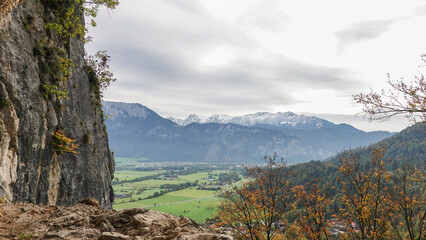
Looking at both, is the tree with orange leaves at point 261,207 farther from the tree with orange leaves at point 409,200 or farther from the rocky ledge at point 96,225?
the rocky ledge at point 96,225

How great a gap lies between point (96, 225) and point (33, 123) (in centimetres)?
1012

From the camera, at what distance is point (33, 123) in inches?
568

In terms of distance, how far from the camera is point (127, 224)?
866cm

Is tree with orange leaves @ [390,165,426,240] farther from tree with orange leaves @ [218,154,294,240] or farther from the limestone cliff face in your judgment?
the limestone cliff face

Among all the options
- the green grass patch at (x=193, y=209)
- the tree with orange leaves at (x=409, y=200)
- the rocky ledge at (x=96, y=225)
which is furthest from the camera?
the green grass patch at (x=193, y=209)

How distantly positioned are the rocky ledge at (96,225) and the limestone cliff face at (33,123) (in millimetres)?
4023

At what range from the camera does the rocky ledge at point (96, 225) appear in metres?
7.34

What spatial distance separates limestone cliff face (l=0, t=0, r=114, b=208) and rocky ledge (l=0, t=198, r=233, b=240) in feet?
13.2

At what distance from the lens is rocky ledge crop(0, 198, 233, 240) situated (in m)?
7.34

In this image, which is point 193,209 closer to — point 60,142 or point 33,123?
point 60,142

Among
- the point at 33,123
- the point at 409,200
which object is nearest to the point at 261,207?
the point at 409,200

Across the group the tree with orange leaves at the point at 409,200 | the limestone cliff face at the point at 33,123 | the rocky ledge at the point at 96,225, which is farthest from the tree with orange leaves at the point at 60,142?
the tree with orange leaves at the point at 409,200


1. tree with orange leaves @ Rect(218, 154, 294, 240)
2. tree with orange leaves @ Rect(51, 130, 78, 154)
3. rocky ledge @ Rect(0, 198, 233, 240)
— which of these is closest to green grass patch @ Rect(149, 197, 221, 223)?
tree with orange leaves @ Rect(218, 154, 294, 240)

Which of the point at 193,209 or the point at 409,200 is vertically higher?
the point at 409,200
